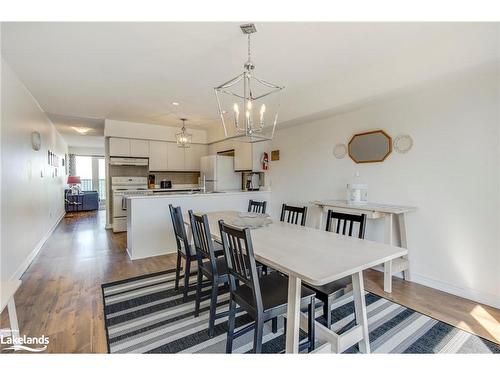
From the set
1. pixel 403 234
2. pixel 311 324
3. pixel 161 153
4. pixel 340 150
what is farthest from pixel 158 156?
pixel 311 324

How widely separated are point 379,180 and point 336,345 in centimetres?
231

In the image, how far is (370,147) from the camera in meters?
3.30

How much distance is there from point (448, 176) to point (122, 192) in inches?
234

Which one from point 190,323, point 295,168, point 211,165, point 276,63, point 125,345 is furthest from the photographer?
point 211,165

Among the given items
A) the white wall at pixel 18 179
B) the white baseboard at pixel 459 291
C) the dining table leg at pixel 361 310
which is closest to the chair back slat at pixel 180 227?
the dining table leg at pixel 361 310

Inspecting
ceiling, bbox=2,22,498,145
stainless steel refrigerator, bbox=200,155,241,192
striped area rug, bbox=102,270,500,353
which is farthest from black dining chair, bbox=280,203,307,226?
stainless steel refrigerator, bbox=200,155,241,192

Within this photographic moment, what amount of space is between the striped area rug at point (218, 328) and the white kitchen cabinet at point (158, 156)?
3.99m

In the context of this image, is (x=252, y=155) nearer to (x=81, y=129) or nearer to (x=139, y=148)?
(x=139, y=148)

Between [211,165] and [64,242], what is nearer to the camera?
[64,242]

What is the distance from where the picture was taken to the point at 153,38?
7.27ft
